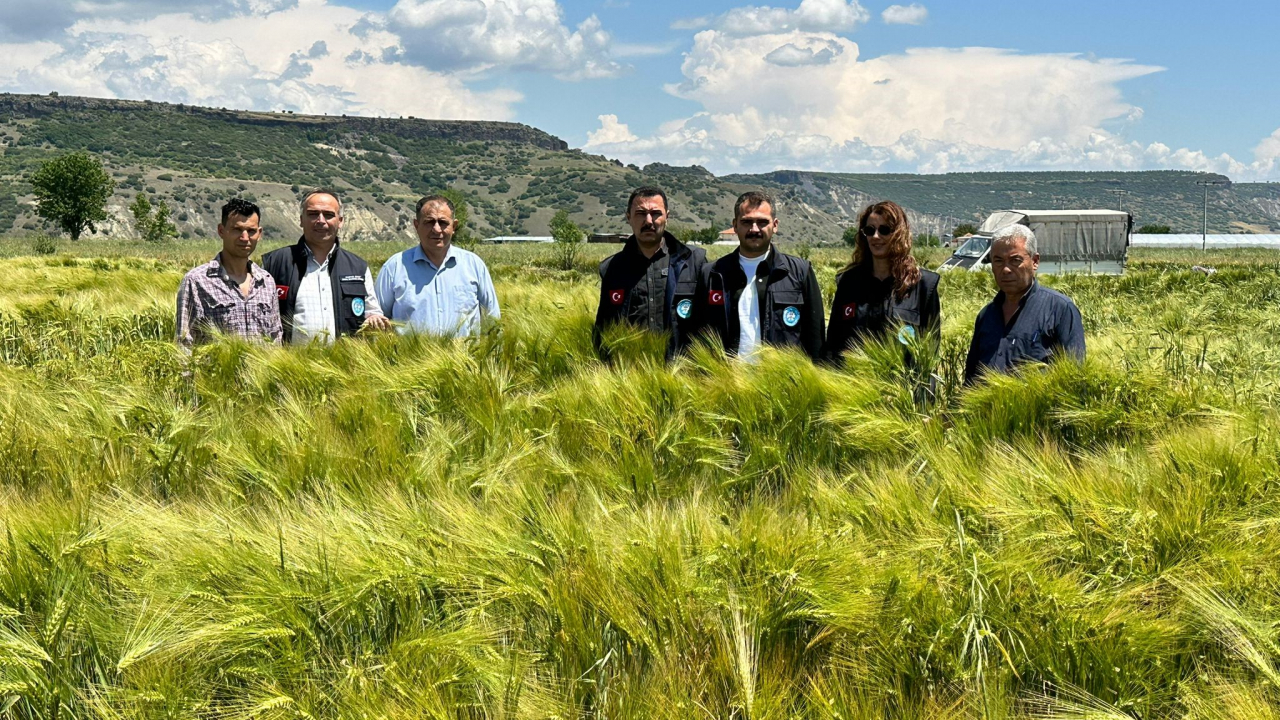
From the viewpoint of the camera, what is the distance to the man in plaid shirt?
4.59 meters

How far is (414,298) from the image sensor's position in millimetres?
5305

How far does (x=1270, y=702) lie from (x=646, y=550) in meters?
1.16

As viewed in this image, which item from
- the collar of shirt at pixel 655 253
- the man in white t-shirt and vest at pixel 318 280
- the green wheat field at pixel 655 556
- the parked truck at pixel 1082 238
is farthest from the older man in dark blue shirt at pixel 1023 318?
the parked truck at pixel 1082 238

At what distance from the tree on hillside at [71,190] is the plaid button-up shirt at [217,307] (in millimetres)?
74230

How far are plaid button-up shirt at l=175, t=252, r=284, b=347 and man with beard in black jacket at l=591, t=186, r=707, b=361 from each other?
5.62 feet

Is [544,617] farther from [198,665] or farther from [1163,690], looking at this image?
[1163,690]

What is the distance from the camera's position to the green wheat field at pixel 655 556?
5.55 feet

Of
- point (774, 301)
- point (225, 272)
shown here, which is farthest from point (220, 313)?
point (774, 301)

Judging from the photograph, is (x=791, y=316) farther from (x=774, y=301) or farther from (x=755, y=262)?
(x=755, y=262)

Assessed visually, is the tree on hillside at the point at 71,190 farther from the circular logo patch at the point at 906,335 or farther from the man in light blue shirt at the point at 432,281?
the circular logo patch at the point at 906,335

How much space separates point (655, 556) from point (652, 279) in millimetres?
3151

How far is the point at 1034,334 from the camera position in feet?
13.0

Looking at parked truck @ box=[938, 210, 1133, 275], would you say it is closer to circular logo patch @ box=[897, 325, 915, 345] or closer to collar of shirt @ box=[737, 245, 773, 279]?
collar of shirt @ box=[737, 245, 773, 279]

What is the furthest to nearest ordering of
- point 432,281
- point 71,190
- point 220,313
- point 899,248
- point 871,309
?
point 71,190, point 432,281, point 220,313, point 871,309, point 899,248
